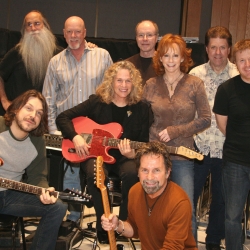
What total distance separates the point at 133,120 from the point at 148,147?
3.30 feet

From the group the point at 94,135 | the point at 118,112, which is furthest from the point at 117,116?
the point at 94,135

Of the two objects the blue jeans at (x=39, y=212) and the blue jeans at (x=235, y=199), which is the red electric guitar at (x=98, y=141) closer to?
the blue jeans at (x=235, y=199)

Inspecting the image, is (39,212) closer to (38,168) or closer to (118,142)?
(38,168)

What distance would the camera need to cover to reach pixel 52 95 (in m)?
4.84

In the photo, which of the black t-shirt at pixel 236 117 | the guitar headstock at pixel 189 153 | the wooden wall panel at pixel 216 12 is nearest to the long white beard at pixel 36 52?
the guitar headstock at pixel 189 153

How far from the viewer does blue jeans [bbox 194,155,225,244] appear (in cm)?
427

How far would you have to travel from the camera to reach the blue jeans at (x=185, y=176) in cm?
393

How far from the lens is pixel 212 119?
428 centimetres

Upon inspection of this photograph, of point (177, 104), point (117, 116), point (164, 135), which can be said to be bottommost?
point (164, 135)

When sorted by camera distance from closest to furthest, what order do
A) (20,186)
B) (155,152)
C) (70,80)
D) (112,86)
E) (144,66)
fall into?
(155,152) → (20,186) → (112,86) → (144,66) → (70,80)

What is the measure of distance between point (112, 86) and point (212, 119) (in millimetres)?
892

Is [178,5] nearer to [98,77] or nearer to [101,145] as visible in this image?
[98,77]

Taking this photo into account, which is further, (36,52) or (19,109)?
(36,52)

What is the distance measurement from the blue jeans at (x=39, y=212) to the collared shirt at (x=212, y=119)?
133cm
